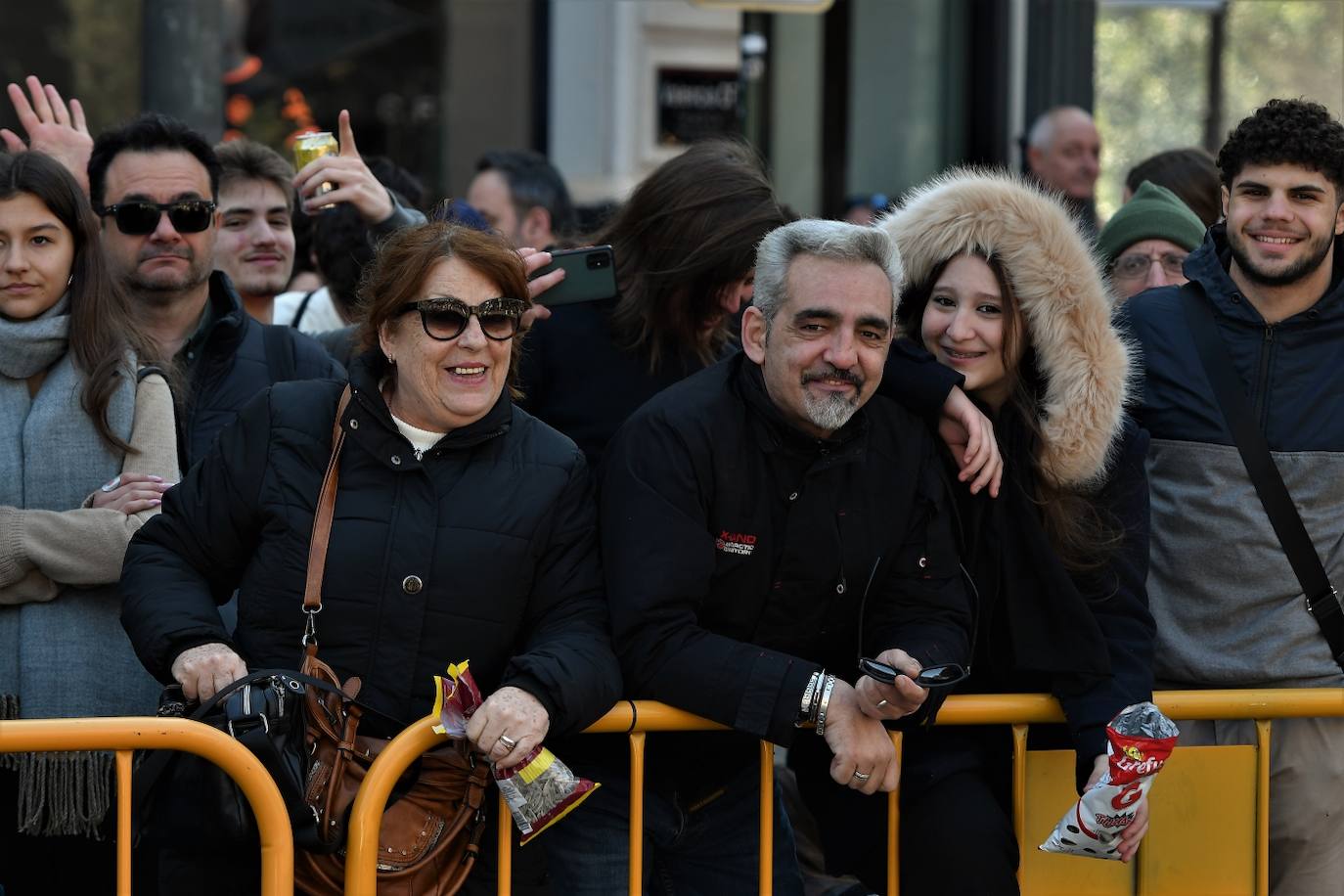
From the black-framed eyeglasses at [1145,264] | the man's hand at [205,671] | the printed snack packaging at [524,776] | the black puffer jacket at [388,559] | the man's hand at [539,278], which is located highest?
the black-framed eyeglasses at [1145,264]

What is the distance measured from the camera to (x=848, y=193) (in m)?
11.1

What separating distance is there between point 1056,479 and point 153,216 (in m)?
2.53

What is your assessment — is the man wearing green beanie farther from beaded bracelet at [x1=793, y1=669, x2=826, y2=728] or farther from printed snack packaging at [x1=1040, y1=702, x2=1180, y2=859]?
beaded bracelet at [x1=793, y1=669, x2=826, y2=728]

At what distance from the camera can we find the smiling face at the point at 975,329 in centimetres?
418

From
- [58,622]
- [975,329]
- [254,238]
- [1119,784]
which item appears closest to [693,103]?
[254,238]

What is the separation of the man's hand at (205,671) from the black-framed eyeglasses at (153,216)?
1606mm

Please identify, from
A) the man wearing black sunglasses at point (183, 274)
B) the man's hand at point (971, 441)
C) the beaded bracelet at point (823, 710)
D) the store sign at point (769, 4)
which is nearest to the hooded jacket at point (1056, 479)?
the man's hand at point (971, 441)

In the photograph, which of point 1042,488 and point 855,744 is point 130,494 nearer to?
point 855,744

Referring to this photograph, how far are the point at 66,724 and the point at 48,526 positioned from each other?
0.74 meters

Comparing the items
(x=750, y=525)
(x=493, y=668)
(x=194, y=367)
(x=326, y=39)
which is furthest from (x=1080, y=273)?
(x=326, y=39)

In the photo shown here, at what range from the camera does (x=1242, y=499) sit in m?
4.30

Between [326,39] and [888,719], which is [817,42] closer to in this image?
[326,39]

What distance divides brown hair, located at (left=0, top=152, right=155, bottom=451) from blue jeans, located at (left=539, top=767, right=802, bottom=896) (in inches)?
57.0

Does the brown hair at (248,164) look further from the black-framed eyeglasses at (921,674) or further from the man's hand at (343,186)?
the black-framed eyeglasses at (921,674)
